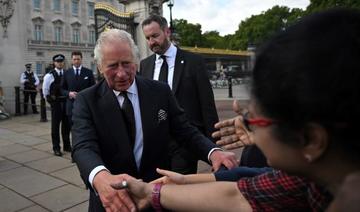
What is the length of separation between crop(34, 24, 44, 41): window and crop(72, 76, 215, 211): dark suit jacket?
50581 millimetres

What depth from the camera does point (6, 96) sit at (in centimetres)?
1248

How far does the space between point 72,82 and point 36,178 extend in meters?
1.99

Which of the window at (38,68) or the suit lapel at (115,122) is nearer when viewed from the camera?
the suit lapel at (115,122)

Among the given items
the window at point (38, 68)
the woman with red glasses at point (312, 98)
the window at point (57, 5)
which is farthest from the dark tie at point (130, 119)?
the window at point (57, 5)

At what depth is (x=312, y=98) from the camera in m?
0.80

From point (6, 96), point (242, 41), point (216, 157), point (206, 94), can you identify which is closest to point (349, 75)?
point (216, 157)

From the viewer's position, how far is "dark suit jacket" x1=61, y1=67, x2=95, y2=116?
6.79 meters

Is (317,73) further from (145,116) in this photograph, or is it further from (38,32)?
(38,32)

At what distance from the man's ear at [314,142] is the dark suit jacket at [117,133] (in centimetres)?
123

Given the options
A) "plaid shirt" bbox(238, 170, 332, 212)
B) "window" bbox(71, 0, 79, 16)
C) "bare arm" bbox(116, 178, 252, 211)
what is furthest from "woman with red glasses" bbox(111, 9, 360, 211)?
"window" bbox(71, 0, 79, 16)

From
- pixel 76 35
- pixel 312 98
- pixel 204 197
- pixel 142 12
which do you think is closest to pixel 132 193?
pixel 204 197

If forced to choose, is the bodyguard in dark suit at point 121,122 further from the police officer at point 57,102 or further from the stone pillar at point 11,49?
the stone pillar at point 11,49

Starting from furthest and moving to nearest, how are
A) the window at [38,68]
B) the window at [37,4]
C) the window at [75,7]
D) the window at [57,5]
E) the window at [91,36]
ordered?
the window at [91,36] < the window at [75,7] < the window at [57,5] < the window at [37,4] < the window at [38,68]

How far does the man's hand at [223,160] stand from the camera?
205 cm
